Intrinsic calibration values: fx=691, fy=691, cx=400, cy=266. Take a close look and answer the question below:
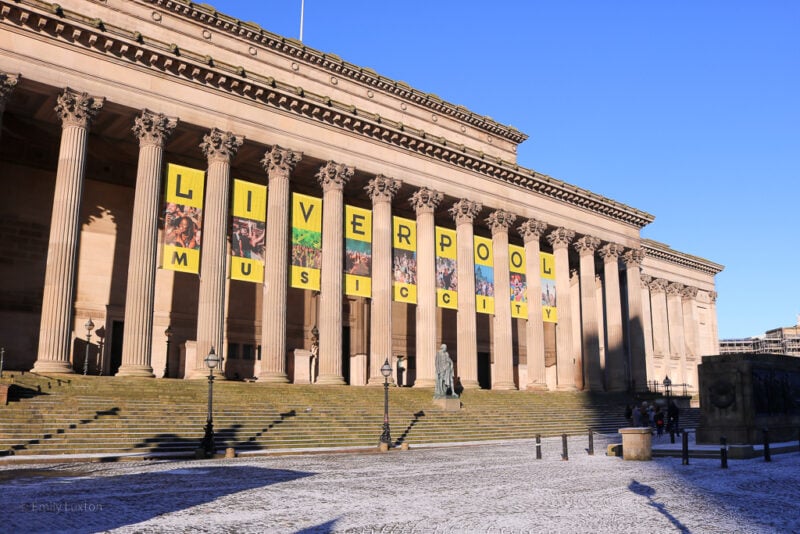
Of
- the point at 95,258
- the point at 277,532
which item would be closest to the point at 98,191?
the point at 95,258

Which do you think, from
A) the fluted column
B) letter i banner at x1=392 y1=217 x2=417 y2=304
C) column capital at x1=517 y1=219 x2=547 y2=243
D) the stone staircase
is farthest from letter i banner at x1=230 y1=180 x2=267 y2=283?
column capital at x1=517 y1=219 x2=547 y2=243

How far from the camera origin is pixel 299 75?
42.5 meters

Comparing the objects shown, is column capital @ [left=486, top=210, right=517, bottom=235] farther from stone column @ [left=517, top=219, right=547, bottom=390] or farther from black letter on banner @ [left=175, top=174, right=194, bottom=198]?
black letter on banner @ [left=175, top=174, right=194, bottom=198]

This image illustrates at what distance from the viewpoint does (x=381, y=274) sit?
123 ft

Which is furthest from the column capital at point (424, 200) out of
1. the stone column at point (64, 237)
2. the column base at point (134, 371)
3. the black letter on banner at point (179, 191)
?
the column base at point (134, 371)

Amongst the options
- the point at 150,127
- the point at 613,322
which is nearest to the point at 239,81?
the point at 150,127

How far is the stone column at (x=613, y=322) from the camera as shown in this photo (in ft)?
167

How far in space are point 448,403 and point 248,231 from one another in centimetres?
1283

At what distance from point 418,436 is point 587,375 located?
24.3 m

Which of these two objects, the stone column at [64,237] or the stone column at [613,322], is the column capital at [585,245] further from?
the stone column at [64,237]

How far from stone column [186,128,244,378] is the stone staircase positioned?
2.39 metres

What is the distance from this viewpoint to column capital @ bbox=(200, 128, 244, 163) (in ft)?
108

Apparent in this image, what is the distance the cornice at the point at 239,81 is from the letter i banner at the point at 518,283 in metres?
4.84

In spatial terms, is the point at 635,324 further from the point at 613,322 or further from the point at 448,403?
the point at 448,403
